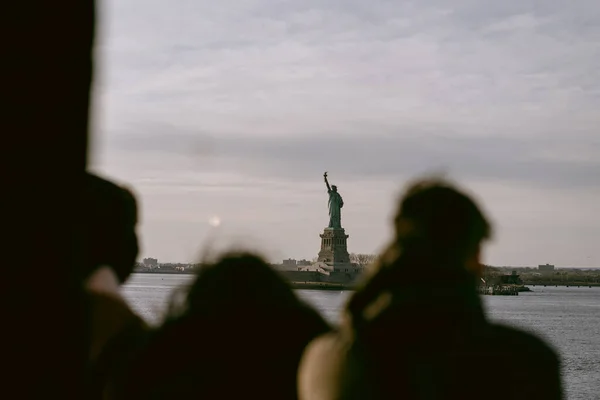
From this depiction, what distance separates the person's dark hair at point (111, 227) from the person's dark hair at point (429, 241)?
754 millimetres

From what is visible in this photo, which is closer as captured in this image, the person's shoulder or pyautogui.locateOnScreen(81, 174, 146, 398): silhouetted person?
the person's shoulder

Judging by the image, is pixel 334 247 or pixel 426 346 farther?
pixel 334 247

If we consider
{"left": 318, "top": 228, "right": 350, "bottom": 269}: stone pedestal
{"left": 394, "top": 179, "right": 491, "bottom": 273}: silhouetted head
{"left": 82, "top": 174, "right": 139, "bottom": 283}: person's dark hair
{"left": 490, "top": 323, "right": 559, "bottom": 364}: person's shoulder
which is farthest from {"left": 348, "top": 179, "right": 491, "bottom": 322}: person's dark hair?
{"left": 318, "top": 228, "right": 350, "bottom": 269}: stone pedestal

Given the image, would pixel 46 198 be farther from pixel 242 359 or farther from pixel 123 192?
pixel 123 192

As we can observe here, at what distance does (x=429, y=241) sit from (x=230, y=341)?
0.49 meters

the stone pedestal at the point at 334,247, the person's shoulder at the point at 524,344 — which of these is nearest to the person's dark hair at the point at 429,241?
the person's shoulder at the point at 524,344

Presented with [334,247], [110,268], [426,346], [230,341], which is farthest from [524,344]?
[334,247]

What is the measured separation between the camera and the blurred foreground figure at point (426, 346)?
6.00 feet

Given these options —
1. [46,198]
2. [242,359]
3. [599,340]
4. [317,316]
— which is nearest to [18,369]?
[46,198]

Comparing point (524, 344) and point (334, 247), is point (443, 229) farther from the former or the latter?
point (334, 247)

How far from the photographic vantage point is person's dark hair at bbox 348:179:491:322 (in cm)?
189

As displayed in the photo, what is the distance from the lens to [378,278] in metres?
1.90

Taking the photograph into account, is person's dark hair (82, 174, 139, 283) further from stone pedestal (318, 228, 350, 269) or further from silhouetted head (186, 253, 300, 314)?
stone pedestal (318, 228, 350, 269)

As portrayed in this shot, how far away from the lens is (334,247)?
7556 cm
